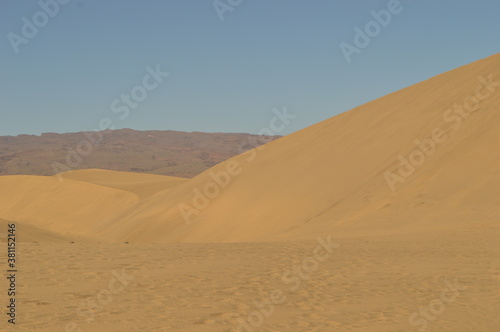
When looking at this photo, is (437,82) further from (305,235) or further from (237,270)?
(237,270)

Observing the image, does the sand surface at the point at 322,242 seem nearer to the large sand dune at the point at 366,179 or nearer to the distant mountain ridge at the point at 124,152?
the large sand dune at the point at 366,179

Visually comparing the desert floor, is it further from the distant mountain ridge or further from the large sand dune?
the distant mountain ridge

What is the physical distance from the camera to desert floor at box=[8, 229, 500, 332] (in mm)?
5949

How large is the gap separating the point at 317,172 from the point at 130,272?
14876 mm

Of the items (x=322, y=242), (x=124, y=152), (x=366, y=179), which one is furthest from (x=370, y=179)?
(x=124, y=152)

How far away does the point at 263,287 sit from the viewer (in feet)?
25.3

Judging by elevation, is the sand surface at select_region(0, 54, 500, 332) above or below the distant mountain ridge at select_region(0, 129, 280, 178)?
below

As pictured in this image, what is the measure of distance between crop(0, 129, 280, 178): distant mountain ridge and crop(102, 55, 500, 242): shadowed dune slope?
66092mm

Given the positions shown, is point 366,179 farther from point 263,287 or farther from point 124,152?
point 124,152

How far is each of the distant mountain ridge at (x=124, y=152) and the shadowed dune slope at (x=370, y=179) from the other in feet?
217

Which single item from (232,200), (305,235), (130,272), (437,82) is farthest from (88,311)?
(437,82)

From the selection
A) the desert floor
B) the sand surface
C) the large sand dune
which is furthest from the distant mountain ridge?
the desert floor

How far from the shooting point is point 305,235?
48.5 ft

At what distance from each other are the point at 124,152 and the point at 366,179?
398 feet
